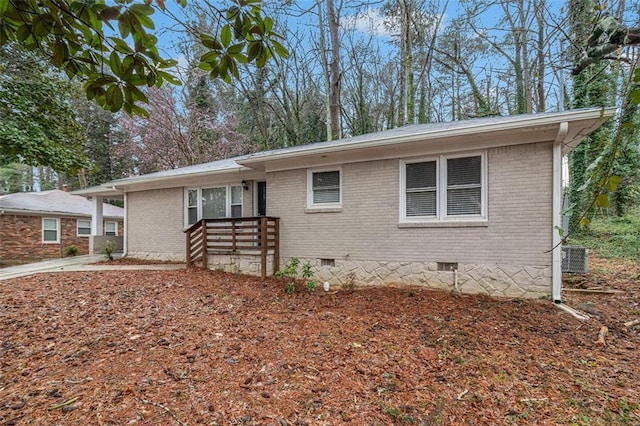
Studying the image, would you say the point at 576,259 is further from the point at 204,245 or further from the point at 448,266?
the point at 204,245

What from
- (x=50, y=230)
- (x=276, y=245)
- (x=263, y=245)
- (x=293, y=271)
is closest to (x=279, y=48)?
(x=263, y=245)

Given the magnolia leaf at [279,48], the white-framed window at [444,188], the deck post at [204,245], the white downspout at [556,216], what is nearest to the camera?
the magnolia leaf at [279,48]

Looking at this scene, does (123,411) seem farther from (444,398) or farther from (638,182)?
(638,182)

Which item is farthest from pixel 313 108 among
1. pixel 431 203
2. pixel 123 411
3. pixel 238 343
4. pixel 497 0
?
pixel 123 411

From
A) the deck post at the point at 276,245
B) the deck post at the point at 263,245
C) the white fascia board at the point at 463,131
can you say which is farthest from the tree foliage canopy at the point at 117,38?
the deck post at the point at 276,245

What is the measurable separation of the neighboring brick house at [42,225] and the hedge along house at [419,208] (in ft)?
33.7

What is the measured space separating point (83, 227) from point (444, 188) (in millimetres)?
18244

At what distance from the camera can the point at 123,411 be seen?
2.51 m

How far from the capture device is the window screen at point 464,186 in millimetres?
6066

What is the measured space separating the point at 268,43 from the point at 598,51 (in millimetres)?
2488

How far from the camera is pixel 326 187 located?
7605 mm

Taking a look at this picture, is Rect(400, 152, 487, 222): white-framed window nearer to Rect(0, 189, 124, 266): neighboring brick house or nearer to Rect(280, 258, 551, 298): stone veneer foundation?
Rect(280, 258, 551, 298): stone veneer foundation

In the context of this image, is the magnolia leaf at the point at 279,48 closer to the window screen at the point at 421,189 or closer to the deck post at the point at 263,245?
the window screen at the point at 421,189

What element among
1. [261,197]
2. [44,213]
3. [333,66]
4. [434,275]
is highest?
[333,66]
